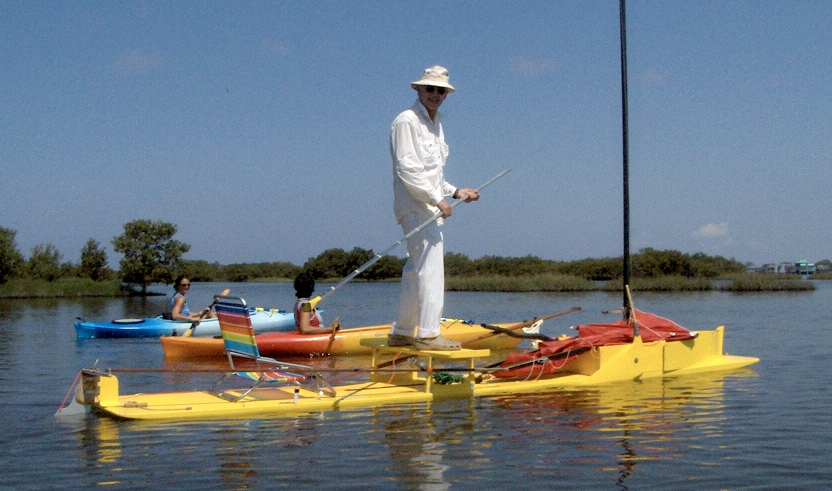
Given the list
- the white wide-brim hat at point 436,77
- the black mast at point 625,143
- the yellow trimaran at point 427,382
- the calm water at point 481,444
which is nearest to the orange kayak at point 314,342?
the black mast at point 625,143

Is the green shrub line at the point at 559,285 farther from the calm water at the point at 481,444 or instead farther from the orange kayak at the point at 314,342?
the calm water at the point at 481,444

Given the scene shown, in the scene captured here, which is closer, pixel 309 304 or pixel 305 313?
pixel 309 304

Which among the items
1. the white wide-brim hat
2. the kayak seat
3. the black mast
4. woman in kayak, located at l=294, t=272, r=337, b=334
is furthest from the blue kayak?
the white wide-brim hat

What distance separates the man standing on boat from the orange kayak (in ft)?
19.4

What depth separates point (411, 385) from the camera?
26.9 feet

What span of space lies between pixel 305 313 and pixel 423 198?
704 centimetres

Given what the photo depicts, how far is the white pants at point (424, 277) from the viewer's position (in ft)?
24.3

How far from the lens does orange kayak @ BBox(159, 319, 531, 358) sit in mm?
13820

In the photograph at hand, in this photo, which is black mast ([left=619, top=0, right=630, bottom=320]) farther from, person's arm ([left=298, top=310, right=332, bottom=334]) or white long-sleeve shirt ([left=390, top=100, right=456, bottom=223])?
person's arm ([left=298, top=310, right=332, bottom=334])

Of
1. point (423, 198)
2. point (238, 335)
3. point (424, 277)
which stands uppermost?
point (423, 198)

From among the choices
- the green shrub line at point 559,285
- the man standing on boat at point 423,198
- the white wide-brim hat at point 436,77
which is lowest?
the green shrub line at point 559,285

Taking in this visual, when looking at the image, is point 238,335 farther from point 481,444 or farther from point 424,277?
point 481,444

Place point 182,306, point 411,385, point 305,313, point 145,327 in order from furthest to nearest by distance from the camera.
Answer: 1. point 145,327
2. point 182,306
3. point 305,313
4. point 411,385

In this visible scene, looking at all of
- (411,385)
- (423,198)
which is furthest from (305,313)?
(423,198)
